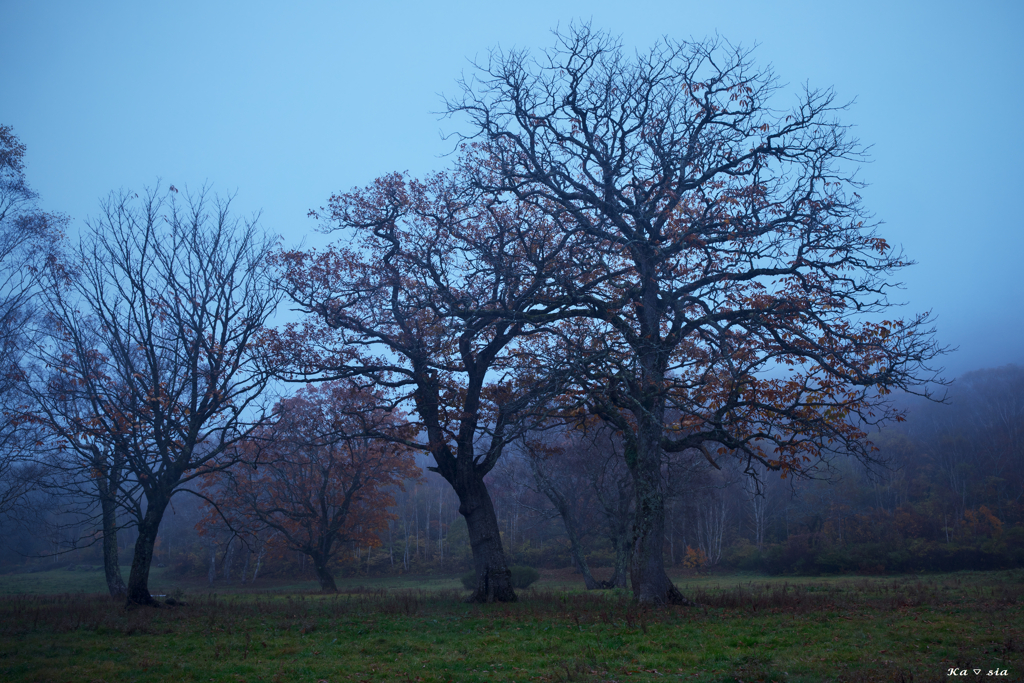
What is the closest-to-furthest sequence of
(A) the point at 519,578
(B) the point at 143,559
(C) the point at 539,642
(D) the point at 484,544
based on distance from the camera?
1. (C) the point at 539,642
2. (B) the point at 143,559
3. (D) the point at 484,544
4. (A) the point at 519,578

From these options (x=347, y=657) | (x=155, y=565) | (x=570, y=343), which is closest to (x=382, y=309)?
(x=570, y=343)

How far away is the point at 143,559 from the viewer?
56.2 ft

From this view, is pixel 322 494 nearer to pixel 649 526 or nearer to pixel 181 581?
pixel 649 526

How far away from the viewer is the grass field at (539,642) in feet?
26.1

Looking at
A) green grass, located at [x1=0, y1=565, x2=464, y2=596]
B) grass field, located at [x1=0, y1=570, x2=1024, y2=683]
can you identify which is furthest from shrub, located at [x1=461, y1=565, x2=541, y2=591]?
grass field, located at [x1=0, y1=570, x2=1024, y2=683]

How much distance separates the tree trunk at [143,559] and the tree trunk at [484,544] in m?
8.88

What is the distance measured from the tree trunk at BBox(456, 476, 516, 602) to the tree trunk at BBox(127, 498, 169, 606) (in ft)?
29.1

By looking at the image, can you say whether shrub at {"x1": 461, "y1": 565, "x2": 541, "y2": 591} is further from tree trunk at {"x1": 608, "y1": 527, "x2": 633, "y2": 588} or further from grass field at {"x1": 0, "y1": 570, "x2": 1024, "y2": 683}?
grass field at {"x1": 0, "y1": 570, "x2": 1024, "y2": 683}

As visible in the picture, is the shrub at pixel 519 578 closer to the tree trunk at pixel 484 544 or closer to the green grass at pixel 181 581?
the green grass at pixel 181 581

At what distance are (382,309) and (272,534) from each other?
1108 inches

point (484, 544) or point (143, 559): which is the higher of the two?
point (484, 544)

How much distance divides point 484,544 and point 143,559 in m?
10.1

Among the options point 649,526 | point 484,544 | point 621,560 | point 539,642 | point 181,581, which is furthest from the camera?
point 181,581

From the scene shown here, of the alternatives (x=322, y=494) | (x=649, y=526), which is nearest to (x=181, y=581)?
(x=322, y=494)
